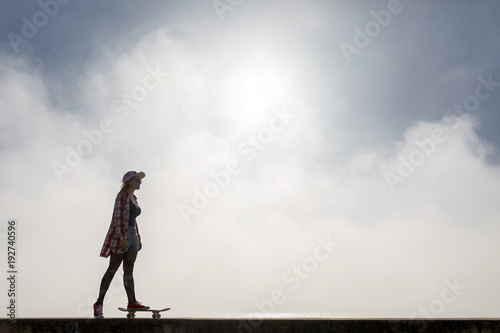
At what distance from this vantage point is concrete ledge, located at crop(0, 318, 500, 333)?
5.86 meters

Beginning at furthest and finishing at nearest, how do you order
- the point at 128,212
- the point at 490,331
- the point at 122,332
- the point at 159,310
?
the point at 128,212
the point at 159,310
the point at 122,332
the point at 490,331

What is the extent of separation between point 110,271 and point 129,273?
0.99 feet

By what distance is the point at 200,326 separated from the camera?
612 cm

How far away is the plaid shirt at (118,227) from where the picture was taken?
7.55 meters

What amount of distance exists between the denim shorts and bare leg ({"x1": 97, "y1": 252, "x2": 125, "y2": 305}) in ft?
0.58

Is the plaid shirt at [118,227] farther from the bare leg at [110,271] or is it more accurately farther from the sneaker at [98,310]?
the sneaker at [98,310]

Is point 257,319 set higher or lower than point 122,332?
lower

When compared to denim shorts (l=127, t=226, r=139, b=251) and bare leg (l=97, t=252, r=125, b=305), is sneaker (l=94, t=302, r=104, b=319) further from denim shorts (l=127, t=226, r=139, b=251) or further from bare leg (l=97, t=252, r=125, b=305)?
denim shorts (l=127, t=226, r=139, b=251)

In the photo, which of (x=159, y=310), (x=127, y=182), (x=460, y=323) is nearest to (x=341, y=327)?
(x=460, y=323)

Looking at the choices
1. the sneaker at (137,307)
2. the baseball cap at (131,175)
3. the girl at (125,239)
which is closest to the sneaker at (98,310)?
the girl at (125,239)

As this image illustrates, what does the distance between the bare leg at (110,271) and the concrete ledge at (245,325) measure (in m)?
1.15

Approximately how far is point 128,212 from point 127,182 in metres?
0.51

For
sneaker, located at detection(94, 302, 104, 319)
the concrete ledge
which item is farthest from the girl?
the concrete ledge

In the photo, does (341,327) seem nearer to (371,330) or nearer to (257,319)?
(371,330)
